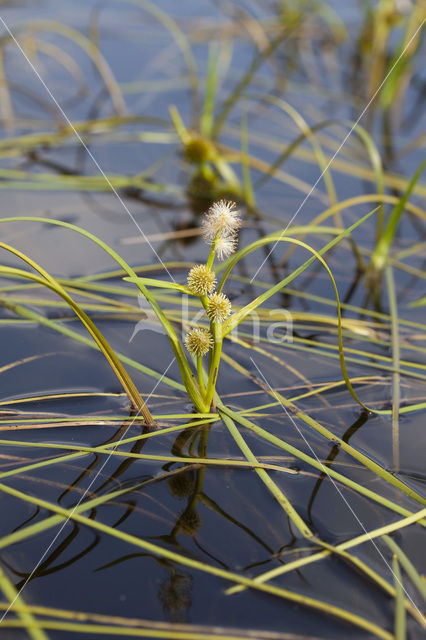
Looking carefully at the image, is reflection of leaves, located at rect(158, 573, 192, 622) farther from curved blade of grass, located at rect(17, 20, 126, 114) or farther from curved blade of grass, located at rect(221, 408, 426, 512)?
curved blade of grass, located at rect(17, 20, 126, 114)

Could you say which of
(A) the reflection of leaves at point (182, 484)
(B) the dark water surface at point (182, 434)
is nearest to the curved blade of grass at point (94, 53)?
(B) the dark water surface at point (182, 434)

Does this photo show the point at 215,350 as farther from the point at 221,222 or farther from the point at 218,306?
the point at 221,222

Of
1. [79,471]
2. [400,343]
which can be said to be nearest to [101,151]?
[400,343]

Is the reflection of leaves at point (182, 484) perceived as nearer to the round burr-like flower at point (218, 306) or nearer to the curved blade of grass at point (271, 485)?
the curved blade of grass at point (271, 485)

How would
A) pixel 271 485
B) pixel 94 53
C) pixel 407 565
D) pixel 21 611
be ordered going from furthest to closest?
pixel 94 53, pixel 271 485, pixel 407 565, pixel 21 611

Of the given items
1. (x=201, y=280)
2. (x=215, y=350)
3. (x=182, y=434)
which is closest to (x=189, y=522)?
(x=182, y=434)

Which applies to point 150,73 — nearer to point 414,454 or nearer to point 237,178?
point 237,178

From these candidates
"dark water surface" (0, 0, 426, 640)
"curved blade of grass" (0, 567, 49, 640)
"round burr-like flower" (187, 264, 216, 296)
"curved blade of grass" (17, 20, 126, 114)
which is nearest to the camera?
"curved blade of grass" (0, 567, 49, 640)

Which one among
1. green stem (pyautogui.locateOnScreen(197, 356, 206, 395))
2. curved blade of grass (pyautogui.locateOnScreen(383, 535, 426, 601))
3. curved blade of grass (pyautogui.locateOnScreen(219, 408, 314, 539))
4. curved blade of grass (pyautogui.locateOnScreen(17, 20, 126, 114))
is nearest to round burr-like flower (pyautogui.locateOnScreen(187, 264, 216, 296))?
green stem (pyautogui.locateOnScreen(197, 356, 206, 395))

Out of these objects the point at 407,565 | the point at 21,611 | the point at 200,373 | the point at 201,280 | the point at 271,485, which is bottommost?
the point at 21,611
